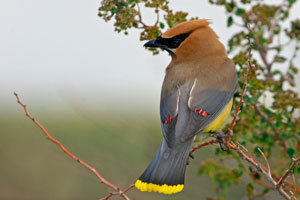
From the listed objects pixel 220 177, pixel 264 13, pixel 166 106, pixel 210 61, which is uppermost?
pixel 264 13

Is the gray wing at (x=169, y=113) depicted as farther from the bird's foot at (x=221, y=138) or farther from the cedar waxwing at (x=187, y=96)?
the bird's foot at (x=221, y=138)

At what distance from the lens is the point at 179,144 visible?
3402 mm

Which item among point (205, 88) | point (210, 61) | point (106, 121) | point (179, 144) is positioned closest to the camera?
point (179, 144)

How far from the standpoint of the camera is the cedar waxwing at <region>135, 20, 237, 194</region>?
3.34 meters

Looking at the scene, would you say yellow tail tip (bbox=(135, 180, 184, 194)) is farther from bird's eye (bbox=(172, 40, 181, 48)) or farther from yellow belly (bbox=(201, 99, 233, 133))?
bird's eye (bbox=(172, 40, 181, 48))

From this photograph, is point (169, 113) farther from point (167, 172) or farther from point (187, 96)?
point (167, 172)

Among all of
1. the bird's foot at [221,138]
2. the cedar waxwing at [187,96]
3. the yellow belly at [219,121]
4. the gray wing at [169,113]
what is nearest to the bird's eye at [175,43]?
the cedar waxwing at [187,96]

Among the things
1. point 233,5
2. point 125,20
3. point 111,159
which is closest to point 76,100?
point 125,20

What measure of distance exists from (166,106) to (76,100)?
1.10 metres

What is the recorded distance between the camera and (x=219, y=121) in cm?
362

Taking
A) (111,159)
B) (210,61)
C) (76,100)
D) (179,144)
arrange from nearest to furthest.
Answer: (179,144)
(210,61)
(76,100)
(111,159)

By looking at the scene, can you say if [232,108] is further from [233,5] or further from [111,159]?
[111,159]

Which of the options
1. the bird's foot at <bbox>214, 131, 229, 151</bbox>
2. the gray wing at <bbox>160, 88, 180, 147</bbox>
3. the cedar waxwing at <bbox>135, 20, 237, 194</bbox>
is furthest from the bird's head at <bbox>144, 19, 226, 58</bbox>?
the bird's foot at <bbox>214, 131, 229, 151</bbox>

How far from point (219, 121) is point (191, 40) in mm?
705
